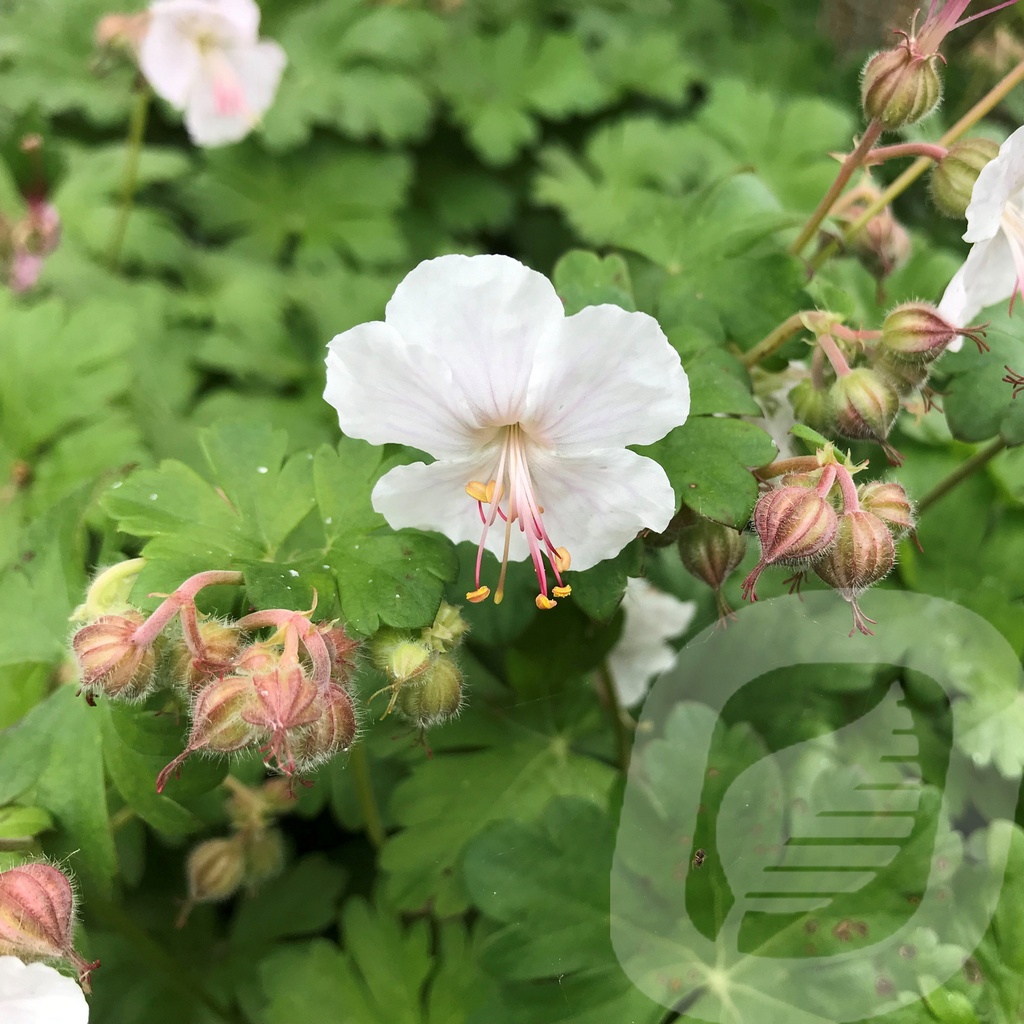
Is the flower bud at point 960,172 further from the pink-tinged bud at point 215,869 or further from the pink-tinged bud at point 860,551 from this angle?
the pink-tinged bud at point 215,869

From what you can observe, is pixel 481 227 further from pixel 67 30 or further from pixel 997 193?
pixel 997 193

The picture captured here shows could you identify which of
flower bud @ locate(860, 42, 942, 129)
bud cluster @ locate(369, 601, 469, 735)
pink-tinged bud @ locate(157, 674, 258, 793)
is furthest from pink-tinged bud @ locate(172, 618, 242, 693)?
flower bud @ locate(860, 42, 942, 129)

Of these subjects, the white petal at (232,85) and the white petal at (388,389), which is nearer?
the white petal at (388,389)

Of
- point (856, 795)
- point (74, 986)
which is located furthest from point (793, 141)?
point (74, 986)

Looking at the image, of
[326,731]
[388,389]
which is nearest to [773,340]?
[388,389]

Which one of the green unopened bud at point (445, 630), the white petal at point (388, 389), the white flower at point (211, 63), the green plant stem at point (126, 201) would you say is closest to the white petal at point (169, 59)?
A: the white flower at point (211, 63)

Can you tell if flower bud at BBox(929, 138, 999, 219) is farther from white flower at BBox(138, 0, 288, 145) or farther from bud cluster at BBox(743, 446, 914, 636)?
white flower at BBox(138, 0, 288, 145)
